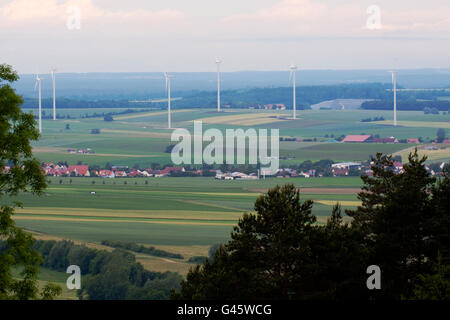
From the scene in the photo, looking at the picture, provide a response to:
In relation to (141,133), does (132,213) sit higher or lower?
lower

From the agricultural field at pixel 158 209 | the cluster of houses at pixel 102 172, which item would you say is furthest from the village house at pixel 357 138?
the agricultural field at pixel 158 209

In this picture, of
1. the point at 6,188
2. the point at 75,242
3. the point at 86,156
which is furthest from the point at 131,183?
the point at 6,188

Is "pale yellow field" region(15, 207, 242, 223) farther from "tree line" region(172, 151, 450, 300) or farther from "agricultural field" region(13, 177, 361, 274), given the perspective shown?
"tree line" region(172, 151, 450, 300)

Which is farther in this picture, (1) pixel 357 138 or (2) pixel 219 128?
(2) pixel 219 128

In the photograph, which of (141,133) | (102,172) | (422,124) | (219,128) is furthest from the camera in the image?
(422,124)

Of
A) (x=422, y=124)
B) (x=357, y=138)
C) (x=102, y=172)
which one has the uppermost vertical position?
(x=422, y=124)

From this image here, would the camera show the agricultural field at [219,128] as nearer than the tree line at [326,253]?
No

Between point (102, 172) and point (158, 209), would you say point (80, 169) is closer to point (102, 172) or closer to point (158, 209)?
point (102, 172)

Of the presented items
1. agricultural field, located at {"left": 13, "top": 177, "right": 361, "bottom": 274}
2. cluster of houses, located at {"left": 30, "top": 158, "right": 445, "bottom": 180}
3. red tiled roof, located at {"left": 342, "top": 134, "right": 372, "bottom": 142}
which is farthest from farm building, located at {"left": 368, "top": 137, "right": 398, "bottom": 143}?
agricultural field, located at {"left": 13, "top": 177, "right": 361, "bottom": 274}

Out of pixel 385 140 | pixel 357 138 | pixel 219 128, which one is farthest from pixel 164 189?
pixel 219 128

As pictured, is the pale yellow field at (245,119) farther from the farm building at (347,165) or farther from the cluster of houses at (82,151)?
the farm building at (347,165)
